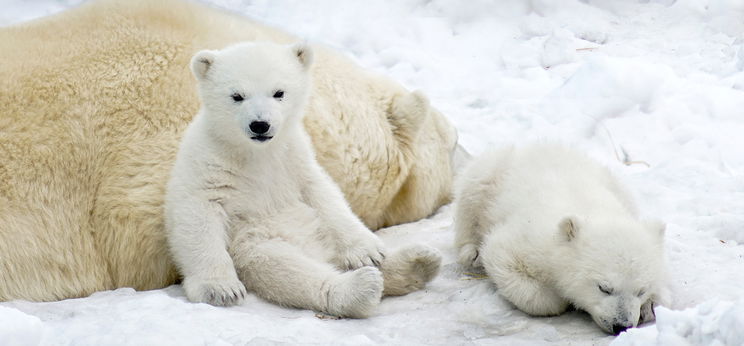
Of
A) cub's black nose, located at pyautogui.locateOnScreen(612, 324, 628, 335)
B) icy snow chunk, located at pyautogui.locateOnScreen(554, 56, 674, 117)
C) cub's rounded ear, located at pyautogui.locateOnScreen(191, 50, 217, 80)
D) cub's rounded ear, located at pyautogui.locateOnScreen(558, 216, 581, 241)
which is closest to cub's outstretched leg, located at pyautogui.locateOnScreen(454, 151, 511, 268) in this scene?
cub's rounded ear, located at pyautogui.locateOnScreen(558, 216, 581, 241)

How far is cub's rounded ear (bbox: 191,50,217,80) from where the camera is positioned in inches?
156

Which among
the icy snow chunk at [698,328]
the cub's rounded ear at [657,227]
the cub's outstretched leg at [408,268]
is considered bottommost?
the cub's outstretched leg at [408,268]

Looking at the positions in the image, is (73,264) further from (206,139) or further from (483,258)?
(483,258)

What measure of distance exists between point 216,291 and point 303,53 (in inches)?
45.5

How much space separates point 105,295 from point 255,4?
457 centimetres

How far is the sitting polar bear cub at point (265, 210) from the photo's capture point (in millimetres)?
3898

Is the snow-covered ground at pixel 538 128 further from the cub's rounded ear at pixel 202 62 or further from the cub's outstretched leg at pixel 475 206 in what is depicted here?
the cub's rounded ear at pixel 202 62

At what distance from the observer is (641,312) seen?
3816mm

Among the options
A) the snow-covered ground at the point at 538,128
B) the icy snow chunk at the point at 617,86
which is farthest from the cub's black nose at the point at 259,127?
the icy snow chunk at the point at 617,86

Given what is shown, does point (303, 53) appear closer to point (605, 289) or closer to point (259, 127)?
point (259, 127)

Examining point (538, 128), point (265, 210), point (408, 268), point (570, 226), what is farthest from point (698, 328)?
point (538, 128)

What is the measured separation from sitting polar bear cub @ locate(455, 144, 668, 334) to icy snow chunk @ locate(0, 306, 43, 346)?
1908mm

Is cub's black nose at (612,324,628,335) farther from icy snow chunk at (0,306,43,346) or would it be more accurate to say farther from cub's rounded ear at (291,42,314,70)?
icy snow chunk at (0,306,43,346)

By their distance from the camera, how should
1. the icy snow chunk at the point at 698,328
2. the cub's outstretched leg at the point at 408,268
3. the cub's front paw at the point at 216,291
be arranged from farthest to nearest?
the cub's outstretched leg at the point at 408,268 → the cub's front paw at the point at 216,291 → the icy snow chunk at the point at 698,328
